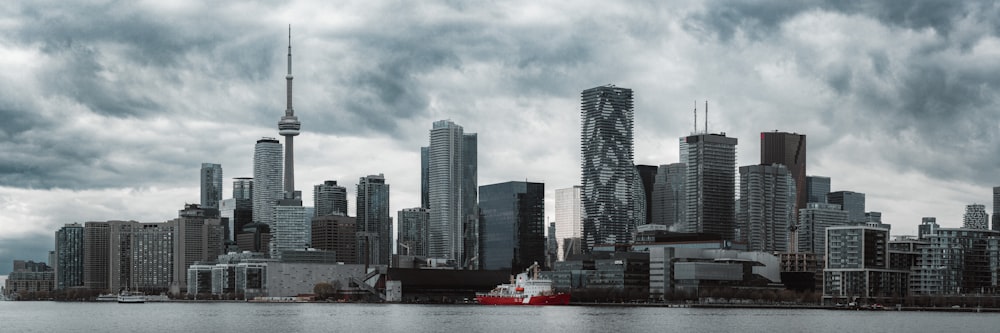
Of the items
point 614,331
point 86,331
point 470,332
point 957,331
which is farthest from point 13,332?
point 957,331

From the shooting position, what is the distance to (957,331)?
200 meters

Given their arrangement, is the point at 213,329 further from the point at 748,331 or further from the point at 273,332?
the point at 748,331

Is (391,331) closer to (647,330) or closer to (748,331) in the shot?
(647,330)

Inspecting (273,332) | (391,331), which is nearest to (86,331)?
(273,332)

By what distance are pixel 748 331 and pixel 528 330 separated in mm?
32445

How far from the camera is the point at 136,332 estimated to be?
19512 cm

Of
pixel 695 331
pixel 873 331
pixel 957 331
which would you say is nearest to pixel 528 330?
pixel 695 331

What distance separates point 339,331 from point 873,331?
262ft

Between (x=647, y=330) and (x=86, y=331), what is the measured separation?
84132 mm

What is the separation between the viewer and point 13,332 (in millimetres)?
199125

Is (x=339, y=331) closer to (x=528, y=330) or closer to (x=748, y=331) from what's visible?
(x=528, y=330)

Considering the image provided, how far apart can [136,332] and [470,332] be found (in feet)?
162

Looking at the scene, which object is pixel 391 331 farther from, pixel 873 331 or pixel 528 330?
pixel 873 331

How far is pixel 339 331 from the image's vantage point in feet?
647
